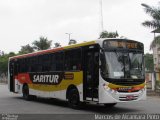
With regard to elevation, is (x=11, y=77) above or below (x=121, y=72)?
below

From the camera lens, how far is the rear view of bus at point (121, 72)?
15734 mm

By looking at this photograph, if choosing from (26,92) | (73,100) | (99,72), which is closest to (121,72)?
(99,72)

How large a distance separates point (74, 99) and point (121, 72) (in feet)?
10.1

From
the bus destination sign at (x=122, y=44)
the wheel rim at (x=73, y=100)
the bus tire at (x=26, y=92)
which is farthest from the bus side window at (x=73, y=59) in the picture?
the bus tire at (x=26, y=92)

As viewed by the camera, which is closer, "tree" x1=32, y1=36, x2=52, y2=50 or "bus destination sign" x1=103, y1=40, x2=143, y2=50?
"bus destination sign" x1=103, y1=40, x2=143, y2=50

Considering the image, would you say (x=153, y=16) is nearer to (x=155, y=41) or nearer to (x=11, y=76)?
(x=155, y=41)

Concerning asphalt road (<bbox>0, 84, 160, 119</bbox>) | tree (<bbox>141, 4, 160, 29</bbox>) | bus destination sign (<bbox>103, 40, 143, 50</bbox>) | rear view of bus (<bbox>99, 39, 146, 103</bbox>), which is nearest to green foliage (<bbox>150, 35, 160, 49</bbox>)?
tree (<bbox>141, 4, 160, 29</bbox>)

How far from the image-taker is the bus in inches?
622

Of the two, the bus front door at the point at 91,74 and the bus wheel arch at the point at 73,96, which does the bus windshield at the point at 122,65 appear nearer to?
the bus front door at the point at 91,74

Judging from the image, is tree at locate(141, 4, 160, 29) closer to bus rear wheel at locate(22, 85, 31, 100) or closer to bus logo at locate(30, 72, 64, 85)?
bus rear wheel at locate(22, 85, 31, 100)

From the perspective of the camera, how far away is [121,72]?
15969 mm

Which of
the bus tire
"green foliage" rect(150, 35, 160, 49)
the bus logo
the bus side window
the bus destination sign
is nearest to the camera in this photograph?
the bus destination sign

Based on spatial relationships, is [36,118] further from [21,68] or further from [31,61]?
[21,68]

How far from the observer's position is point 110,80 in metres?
15.7
